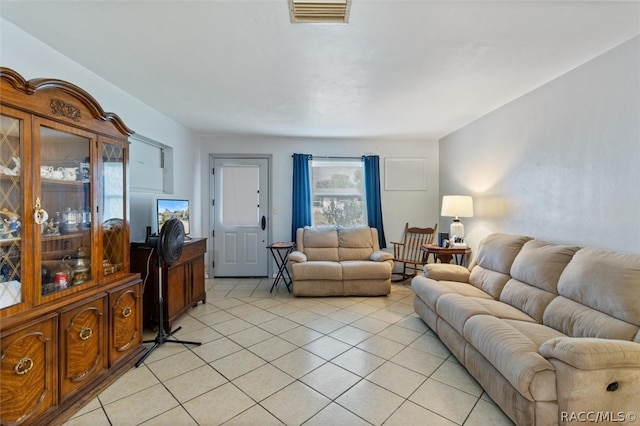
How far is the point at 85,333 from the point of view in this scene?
6.23 feet

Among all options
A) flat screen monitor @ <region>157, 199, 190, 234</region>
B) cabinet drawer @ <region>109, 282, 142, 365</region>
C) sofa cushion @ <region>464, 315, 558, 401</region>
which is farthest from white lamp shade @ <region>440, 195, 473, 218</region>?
cabinet drawer @ <region>109, 282, 142, 365</region>

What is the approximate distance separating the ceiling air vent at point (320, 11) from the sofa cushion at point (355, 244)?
336 centimetres

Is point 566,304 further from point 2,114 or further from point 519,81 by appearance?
point 2,114

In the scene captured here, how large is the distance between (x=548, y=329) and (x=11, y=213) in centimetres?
359

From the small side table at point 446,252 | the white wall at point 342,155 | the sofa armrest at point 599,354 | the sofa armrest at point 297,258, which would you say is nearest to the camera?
the sofa armrest at point 599,354

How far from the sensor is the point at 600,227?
7.48 feet

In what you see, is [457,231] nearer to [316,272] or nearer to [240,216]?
[316,272]

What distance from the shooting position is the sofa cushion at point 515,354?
1516 millimetres

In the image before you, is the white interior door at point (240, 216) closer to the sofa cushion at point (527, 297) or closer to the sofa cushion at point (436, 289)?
the sofa cushion at point (436, 289)

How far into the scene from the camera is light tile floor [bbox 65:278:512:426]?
69.7 inches

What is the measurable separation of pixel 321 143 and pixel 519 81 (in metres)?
3.05

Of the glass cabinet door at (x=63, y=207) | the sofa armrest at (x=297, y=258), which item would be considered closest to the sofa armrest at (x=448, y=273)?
the sofa armrest at (x=297, y=258)

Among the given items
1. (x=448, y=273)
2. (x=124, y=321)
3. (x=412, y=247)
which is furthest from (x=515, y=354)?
(x=412, y=247)

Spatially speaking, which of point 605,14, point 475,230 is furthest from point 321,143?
point 605,14
